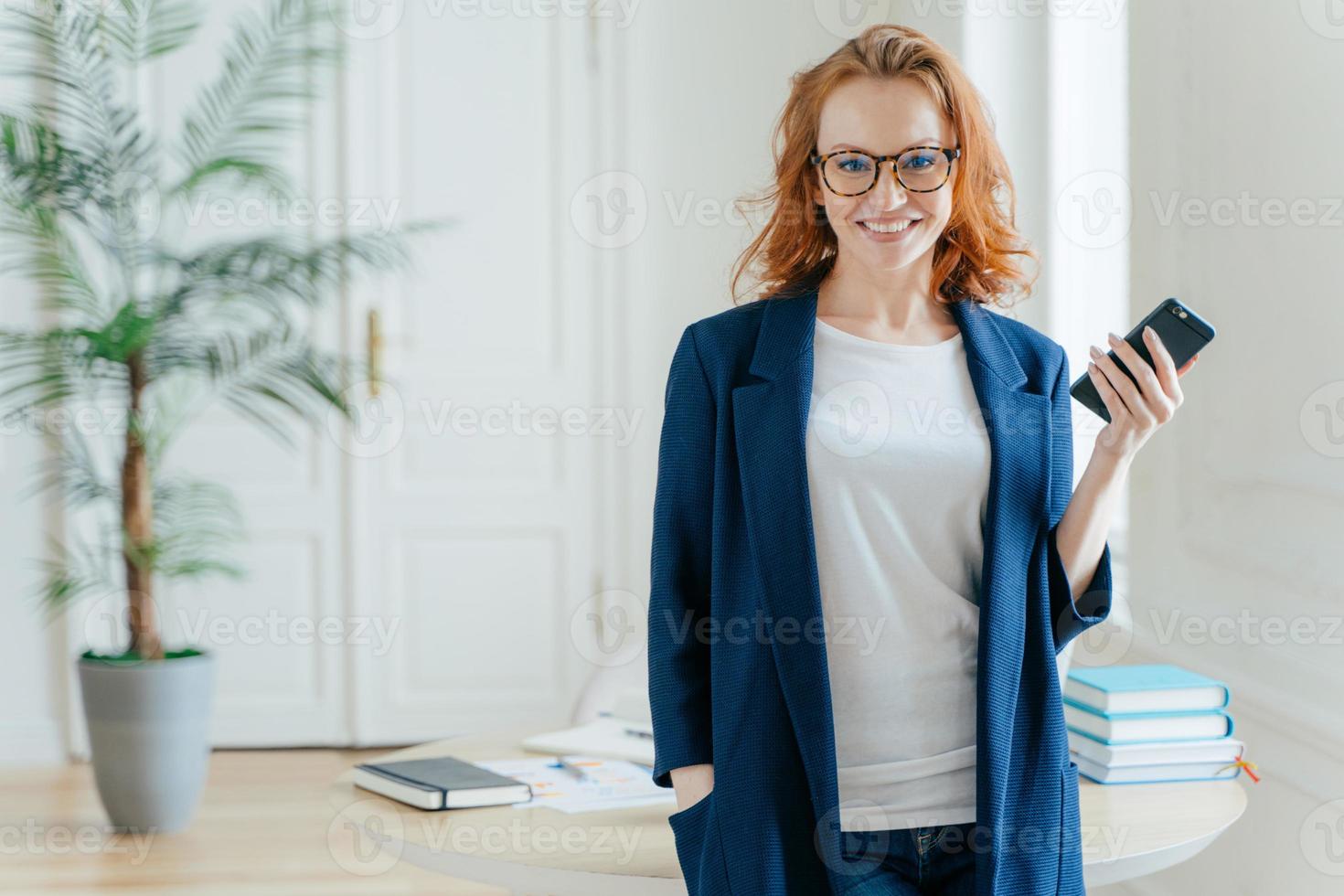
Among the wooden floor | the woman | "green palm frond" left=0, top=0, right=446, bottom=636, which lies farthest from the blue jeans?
"green palm frond" left=0, top=0, right=446, bottom=636

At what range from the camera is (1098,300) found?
3295mm

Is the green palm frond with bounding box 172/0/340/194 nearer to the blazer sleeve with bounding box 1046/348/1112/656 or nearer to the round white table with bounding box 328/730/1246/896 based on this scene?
the round white table with bounding box 328/730/1246/896

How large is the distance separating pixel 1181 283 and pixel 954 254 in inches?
44.1

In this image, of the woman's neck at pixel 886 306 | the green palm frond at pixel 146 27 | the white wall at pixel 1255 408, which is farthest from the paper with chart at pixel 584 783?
the green palm frond at pixel 146 27

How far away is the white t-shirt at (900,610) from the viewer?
1.36 meters

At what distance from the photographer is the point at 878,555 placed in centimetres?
137

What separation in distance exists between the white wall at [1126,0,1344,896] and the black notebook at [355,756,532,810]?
1.19 metres

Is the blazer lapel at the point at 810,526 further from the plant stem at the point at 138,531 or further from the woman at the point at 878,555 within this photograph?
the plant stem at the point at 138,531

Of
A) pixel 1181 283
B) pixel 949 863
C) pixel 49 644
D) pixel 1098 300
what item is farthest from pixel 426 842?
pixel 49 644

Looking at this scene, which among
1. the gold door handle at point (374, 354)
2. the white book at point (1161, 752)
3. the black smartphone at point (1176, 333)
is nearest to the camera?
the black smartphone at point (1176, 333)

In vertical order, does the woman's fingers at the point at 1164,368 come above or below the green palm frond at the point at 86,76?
below

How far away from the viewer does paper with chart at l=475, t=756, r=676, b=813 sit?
1727mm

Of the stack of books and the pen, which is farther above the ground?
the stack of books

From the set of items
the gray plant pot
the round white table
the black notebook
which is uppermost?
the black notebook
